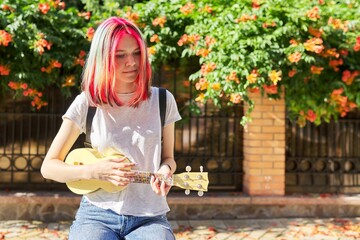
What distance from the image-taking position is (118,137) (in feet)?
6.51

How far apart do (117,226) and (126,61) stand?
2.25 feet

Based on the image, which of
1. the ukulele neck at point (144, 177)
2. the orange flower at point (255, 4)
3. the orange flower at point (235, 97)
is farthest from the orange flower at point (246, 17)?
the ukulele neck at point (144, 177)

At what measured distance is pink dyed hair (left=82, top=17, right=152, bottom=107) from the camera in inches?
75.3

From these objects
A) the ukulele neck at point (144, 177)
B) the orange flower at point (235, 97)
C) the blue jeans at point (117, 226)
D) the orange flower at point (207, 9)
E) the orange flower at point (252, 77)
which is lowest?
the blue jeans at point (117, 226)

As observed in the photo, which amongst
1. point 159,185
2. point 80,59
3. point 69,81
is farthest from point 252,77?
point 159,185

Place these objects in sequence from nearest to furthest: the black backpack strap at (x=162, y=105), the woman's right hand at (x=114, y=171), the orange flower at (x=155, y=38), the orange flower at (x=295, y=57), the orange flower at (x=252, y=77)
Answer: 1. the woman's right hand at (x=114, y=171)
2. the black backpack strap at (x=162, y=105)
3. the orange flower at (x=252, y=77)
4. the orange flower at (x=295, y=57)
5. the orange flower at (x=155, y=38)

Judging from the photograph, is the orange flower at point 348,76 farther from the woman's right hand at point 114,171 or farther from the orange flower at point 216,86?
the woman's right hand at point 114,171

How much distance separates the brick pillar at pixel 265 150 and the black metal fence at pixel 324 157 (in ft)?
1.57

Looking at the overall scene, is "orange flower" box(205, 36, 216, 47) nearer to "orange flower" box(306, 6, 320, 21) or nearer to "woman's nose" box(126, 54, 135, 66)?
"orange flower" box(306, 6, 320, 21)

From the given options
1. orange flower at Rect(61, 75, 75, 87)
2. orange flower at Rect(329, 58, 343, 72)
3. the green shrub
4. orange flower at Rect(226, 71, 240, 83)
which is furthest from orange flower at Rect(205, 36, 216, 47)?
orange flower at Rect(61, 75, 75, 87)

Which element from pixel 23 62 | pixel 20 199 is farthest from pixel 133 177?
pixel 20 199

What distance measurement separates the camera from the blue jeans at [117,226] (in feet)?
6.14

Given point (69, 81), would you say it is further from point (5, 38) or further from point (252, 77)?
point (252, 77)

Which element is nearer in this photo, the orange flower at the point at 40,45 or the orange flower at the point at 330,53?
the orange flower at the point at 40,45
